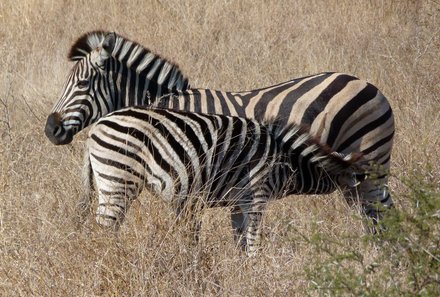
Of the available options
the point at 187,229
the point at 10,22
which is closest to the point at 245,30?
the point at 10,22

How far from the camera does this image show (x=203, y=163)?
5.47 metres

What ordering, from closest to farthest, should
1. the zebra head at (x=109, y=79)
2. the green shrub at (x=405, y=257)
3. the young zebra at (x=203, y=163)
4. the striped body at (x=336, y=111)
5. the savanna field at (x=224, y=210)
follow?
the green shrub at (x=405, y=257)
the savanna field at (x=224, y=210)
the young zebra at (x=203, y=163)
the striped body at (x=336, y=111)
the zebra head at (x=109, y=79)

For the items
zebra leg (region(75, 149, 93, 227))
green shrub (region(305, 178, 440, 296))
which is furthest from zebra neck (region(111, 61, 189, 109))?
green shrub (region(305, 178, 440, 296))

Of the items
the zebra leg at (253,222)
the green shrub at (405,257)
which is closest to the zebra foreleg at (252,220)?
the zebra leg at (253,222)

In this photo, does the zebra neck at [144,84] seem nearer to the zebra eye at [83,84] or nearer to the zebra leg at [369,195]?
the zebra eye at [83,84]

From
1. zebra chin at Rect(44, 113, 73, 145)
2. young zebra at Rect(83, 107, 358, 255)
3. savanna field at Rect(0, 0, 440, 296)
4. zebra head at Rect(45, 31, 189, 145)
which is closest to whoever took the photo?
savanna field at Rect(0, 0, 440, 296)

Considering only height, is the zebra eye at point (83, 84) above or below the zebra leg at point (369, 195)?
above

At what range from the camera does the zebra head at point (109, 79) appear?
681cm

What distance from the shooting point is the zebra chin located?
6.65 meters

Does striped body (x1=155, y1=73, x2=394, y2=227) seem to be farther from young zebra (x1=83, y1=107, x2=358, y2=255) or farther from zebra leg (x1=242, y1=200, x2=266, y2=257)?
zebra leg (x1=242, y1=200, x2=266, y2=257)

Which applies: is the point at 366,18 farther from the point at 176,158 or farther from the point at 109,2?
the point at 176,158

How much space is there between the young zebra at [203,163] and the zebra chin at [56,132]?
3.81ft

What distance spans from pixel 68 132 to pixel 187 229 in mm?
1994

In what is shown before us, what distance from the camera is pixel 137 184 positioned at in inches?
207
